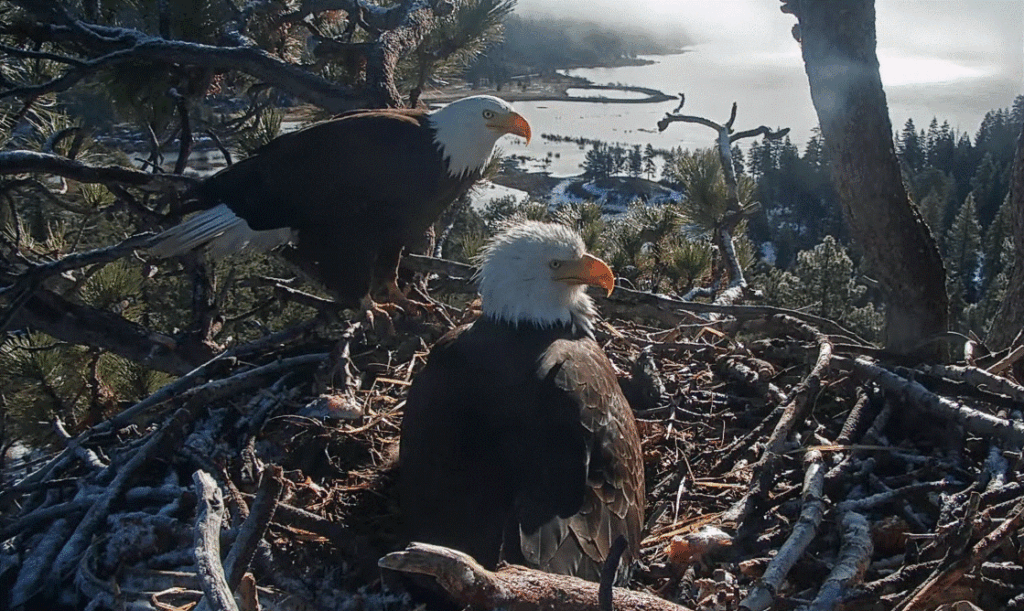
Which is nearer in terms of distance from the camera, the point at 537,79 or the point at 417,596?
the point at 417,596

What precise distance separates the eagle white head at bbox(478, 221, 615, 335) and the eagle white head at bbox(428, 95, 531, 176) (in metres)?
1.06

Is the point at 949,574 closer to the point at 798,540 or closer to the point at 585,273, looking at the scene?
the point at 798,540

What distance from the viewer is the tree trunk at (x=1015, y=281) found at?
3.39 meters

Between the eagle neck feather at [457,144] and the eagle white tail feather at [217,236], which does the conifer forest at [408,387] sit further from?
the eagle neck feather at [457,144]

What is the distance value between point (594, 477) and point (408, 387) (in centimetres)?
133

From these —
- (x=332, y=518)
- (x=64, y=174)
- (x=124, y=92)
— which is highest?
(x=124, y=92)

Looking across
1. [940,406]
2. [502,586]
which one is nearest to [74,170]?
[502,586]

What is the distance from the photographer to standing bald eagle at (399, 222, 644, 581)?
2.05m

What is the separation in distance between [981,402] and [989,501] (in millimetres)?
699

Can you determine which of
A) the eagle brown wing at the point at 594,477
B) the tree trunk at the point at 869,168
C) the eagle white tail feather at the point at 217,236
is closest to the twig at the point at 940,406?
the tree trunk at the point at 869,168

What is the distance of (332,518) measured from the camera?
8.29 feet

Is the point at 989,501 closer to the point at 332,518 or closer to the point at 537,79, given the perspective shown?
the point at 332,518

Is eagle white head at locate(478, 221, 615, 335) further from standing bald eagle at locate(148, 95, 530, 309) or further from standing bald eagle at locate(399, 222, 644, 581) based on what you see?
standing bald eagle at locate(148, 95, 530, 309)

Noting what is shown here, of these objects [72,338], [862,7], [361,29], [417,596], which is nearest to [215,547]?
[417,596]
